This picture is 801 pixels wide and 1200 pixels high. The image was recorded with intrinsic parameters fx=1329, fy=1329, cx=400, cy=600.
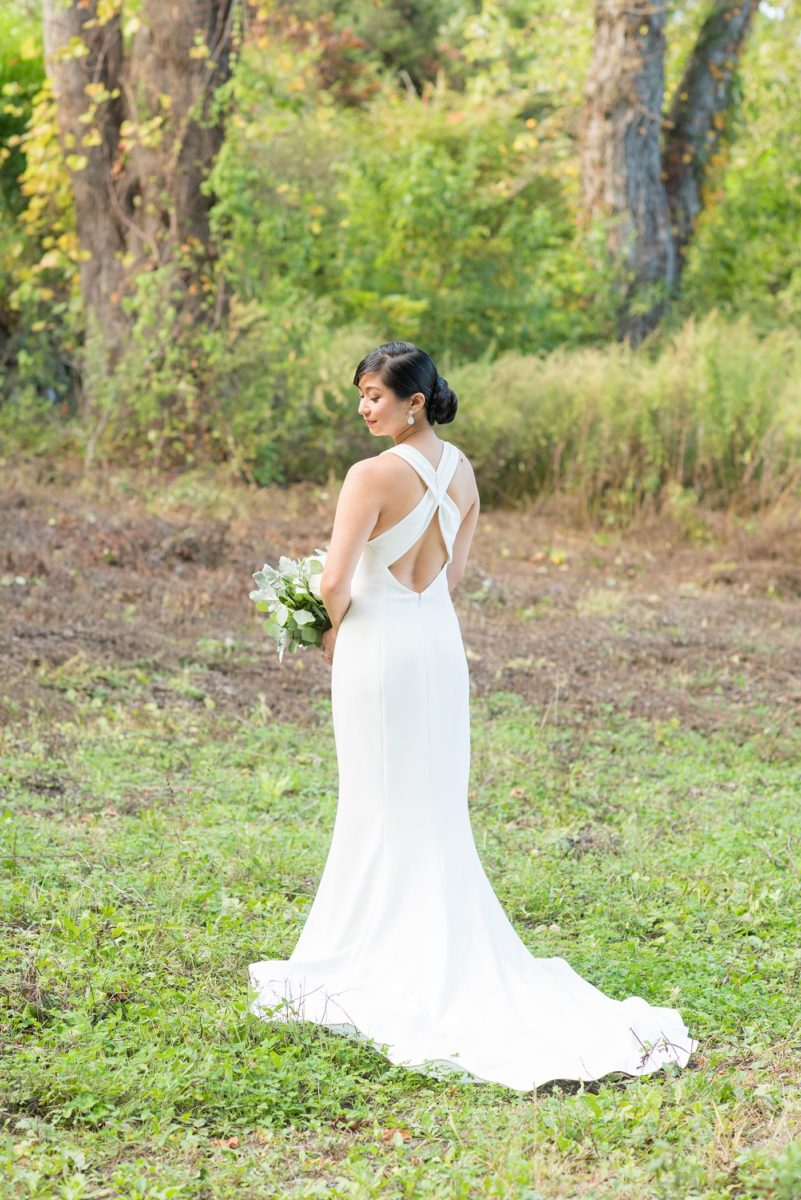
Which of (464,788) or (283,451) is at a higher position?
(464,788)

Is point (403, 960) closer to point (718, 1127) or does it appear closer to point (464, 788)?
point (464, 788)

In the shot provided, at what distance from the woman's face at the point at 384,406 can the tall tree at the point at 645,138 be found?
515 inches

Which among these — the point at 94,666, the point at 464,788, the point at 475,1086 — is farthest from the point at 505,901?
the point at 94,666

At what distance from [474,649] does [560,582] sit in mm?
2389

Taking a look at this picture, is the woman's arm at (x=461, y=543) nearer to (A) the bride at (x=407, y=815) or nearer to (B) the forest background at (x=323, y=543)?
(A) the bride at (x=407, y=815)

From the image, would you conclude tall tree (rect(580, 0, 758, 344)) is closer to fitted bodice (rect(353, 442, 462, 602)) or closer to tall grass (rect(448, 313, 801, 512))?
tall grass (rect(448, 313, 801, 512))

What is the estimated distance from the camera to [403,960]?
410 cm

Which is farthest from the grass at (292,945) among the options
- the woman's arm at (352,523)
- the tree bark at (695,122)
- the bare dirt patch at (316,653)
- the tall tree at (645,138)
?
the tree bark at (695,122)

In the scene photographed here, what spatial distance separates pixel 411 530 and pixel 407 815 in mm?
896

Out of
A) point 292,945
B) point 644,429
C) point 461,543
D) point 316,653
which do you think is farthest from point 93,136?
point 292,945

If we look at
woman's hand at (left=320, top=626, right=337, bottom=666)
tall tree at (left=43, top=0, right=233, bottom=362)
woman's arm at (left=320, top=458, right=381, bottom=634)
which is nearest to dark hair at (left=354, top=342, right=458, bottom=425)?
woman's arm at (left=320, top=458, right=381, bottom=634)

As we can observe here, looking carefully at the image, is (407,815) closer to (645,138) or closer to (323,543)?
(323,543)

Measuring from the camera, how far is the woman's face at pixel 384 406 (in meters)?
4.05

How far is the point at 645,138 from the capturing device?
17.0m
